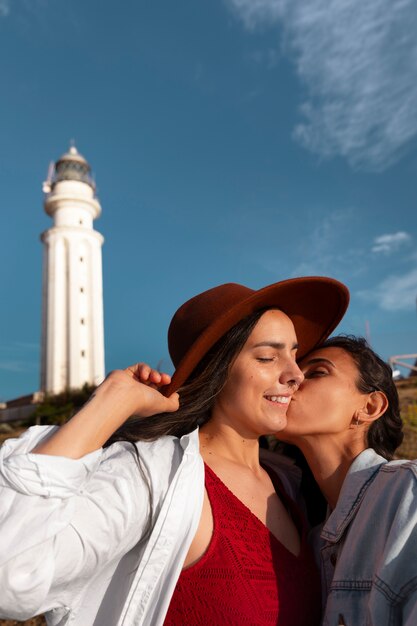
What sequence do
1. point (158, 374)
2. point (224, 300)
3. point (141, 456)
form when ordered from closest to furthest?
point (141, 456)
point (158, 374)
point (224, 300)

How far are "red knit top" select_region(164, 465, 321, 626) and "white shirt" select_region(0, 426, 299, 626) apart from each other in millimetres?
207

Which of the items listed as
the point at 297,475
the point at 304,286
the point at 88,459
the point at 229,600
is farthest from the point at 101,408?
the point at 297,475

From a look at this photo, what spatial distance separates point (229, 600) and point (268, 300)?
4.73 ft

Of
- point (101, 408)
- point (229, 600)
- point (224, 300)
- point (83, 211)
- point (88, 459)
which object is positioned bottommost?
point (229, 600)

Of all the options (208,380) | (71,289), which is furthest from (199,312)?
(71,289)

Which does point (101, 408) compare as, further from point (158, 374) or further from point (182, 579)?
point (182, 579)

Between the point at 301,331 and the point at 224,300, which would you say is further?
the point at 301,331

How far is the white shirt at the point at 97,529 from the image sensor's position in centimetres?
158

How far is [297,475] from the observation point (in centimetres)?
325

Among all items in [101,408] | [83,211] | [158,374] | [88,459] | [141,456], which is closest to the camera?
[88,459]

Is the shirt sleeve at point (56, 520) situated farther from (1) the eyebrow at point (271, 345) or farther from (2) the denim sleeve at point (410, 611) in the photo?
(1) the eyebrow at point (271, 345)

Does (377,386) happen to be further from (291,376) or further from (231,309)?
(231,309)

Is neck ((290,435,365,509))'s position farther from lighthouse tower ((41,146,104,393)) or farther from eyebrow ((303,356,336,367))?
lighthouse tower ((41,146,104,393))

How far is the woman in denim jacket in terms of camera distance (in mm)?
Result: 1924
